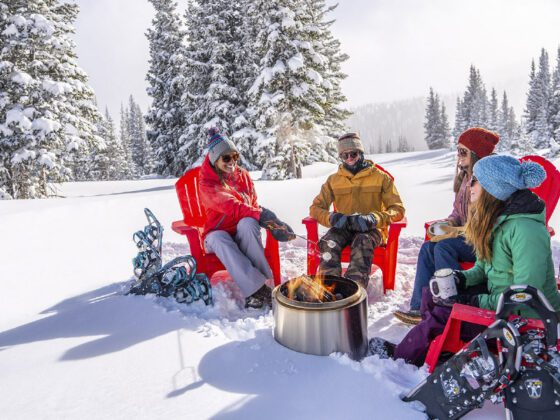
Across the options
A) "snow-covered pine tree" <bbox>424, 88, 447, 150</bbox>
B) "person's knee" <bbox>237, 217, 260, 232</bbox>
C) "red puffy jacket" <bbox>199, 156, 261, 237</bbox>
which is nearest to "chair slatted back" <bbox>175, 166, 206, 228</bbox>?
"red puffy jacket" <bbox>199, 156, 261, 237</bbox>

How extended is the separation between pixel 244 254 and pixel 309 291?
1.06 meters

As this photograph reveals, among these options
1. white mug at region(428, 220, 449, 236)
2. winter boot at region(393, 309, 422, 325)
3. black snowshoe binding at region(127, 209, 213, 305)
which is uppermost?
white mug at region(428, 220, 449, 236)

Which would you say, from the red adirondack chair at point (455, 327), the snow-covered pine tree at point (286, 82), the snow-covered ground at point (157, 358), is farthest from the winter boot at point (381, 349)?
the snow-covered pine tree at point (286, 82)

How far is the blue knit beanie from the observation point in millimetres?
1878

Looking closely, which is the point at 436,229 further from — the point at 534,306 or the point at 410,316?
the point at 534,306

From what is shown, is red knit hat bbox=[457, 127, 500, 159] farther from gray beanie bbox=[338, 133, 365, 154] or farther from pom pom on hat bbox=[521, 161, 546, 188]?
pom pom on hat bbox=[521, 161, 546, 188]

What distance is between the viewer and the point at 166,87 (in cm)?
2120

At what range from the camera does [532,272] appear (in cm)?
175

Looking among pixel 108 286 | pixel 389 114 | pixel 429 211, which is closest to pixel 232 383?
pixel 108 286

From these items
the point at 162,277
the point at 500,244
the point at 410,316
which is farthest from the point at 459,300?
the point at 162,277

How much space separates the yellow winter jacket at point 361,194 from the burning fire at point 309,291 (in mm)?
1091

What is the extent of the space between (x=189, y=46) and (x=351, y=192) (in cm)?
1753

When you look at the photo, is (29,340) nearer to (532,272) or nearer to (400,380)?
(400,380)

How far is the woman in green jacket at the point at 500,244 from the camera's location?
1788 millimetres
